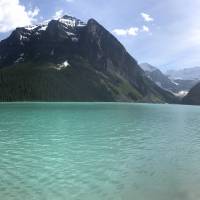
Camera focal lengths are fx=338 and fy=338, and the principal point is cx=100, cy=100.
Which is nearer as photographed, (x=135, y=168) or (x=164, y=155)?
(x=135, y=168)

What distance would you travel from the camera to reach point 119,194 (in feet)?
83.9

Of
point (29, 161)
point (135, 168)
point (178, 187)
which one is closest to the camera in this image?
point (178, 187)

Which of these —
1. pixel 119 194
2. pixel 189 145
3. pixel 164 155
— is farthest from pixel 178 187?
pixel 189 145

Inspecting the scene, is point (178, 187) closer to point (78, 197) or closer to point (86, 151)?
point (78, 197)

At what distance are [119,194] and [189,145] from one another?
3048cm

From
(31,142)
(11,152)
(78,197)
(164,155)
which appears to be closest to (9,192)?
(78,197)

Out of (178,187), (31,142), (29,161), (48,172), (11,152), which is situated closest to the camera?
(178,187)

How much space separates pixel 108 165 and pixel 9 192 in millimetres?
13351

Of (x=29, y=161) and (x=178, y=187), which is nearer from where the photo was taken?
(x=178, y=187)

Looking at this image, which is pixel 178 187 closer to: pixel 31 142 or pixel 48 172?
pixel 48 172

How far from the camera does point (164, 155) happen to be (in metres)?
43.6

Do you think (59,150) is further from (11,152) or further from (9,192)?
(9,192)

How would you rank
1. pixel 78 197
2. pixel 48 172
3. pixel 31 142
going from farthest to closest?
pixel 31 142, pixel 48 172, pixel 78 197

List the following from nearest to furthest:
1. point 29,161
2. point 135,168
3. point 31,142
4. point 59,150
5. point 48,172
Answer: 1. point 48,172
2. point 135,168
3. point 29,161
4. point 59,150
5. point 31,142
